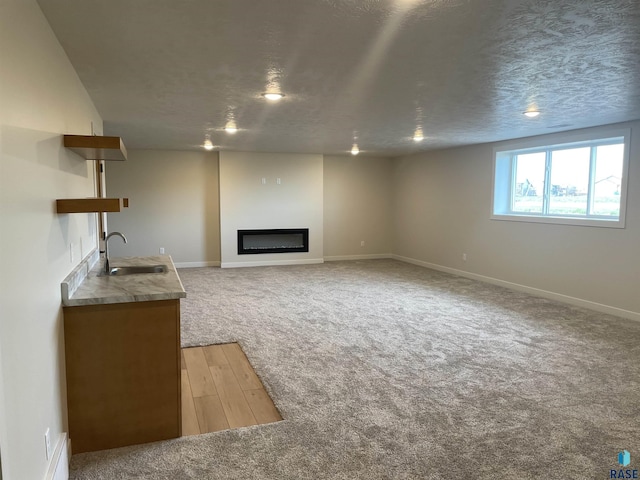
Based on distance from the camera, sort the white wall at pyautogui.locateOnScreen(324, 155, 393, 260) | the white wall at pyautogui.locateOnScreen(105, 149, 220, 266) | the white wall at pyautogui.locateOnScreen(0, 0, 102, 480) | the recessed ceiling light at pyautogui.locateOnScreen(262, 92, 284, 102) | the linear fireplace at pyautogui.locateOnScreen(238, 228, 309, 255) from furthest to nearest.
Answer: the white wall at pyautogui.locateOnScreen(324, 155, 393, 260) < the linear fireplace at pyautogui.locateOnScreen(238, 228, 309, 255) < the white wall at pyautogui.locateOnScreen(105, 149, 220, 266) < the recessed ceiling light at pyautogui.locateOnScreen(262, 92, 284, 102) < the white wall at pyautogui.locateOnScreen(0, 0, 102, 480)

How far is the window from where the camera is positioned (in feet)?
16.8

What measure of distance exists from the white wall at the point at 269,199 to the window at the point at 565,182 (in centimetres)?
351

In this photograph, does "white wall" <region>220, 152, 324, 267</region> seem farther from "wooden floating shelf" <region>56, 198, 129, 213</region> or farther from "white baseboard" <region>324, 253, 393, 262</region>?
"wooden floating shelf" <region>56, 198, 129, 213</region>

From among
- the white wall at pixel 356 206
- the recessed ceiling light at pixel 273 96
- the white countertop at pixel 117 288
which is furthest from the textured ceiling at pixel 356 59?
the white wall at pixel 356 206

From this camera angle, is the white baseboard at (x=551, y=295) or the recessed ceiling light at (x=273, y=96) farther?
the white baseboard at (x=551, y=295)

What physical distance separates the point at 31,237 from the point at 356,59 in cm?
197

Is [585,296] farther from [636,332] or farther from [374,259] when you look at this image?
[374,259]

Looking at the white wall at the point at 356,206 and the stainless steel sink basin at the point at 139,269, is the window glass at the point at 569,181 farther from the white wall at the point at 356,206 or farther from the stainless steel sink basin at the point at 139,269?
the stainless steel sink basin at the point at 139,269

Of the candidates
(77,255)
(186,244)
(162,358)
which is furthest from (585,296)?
(186,244)

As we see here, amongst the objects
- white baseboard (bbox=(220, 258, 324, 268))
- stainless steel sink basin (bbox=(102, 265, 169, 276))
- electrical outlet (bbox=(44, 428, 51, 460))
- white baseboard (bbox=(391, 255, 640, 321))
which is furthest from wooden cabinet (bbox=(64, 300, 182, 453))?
white baseboard (bbox=(220, 258, 324, 268))

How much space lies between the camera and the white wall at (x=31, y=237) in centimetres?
139

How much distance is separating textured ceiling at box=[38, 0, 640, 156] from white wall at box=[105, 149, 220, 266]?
296cm

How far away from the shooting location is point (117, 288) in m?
2.53

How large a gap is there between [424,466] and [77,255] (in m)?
2.41
